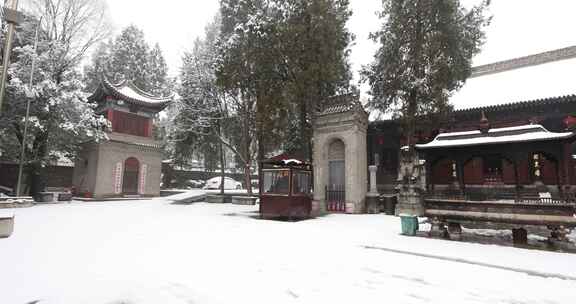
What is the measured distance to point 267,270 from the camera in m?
4.73

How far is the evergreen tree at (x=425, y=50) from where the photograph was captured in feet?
43.9

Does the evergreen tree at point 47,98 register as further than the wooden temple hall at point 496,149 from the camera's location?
Yes

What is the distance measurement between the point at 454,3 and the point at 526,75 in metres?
7.14

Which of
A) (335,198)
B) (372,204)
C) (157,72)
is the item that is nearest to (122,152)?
(157,72)

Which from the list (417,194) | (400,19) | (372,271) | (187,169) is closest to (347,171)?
(417,194)

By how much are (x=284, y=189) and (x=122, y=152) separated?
1717 cm

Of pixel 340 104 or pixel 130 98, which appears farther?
pixel 130 98

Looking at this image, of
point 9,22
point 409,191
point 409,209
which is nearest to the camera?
point 9,22

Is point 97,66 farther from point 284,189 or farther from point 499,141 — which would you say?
point 499,141

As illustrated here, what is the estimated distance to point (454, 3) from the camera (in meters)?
13.8

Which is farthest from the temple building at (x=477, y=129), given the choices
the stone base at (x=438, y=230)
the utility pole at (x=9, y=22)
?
the utility pole at (x=9, y=22)

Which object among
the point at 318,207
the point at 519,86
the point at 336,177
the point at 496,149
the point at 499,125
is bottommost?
the point at 318,207

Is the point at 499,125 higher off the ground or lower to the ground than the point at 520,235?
higher

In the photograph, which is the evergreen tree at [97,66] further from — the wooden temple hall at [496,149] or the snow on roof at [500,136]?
the snow on roof at [500,136]
